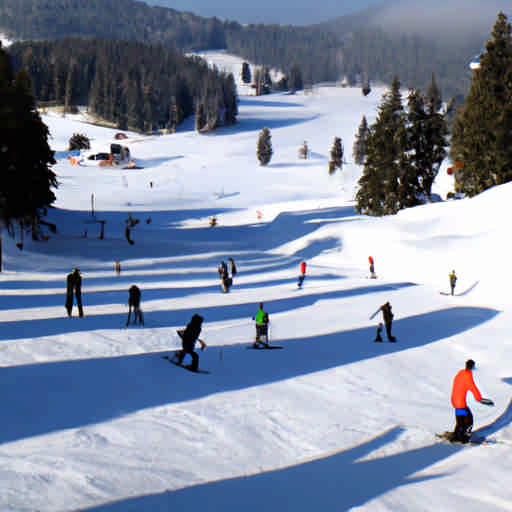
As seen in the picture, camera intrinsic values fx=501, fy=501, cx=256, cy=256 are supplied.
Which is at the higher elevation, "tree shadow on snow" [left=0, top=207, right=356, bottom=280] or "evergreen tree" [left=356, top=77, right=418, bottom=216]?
"evergreen tree" [left=356, top=77, right=418, bottom=216]

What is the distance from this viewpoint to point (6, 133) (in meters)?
16.5

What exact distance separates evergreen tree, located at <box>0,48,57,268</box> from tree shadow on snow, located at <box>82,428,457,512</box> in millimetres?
14289

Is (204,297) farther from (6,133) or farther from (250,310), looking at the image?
(6,133)

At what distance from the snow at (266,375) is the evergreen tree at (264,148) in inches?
2196

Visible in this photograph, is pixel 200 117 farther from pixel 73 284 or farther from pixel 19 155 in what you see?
pixel 73 284

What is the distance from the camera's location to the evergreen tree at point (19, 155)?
57.6 ft

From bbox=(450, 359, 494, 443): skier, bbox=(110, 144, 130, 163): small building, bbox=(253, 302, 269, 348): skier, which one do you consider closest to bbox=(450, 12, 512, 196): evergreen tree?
bbox=(253, 302, 269, 348): skier

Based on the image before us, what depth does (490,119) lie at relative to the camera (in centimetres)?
3719

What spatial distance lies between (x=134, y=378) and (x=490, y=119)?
35689 millimetres

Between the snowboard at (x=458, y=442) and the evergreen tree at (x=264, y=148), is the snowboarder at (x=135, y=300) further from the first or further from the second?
the evergreen tree at (x=264, y=148)

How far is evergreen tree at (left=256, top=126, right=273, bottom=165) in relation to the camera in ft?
297

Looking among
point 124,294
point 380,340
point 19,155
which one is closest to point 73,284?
point 124,294

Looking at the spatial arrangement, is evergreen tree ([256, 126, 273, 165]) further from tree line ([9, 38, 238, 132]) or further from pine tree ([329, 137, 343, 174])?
tree line ([9, 38, 238, 132])

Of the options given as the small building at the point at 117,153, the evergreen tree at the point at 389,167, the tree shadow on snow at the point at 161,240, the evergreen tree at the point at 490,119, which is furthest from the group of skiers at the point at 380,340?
the small building at the point at 117,153
